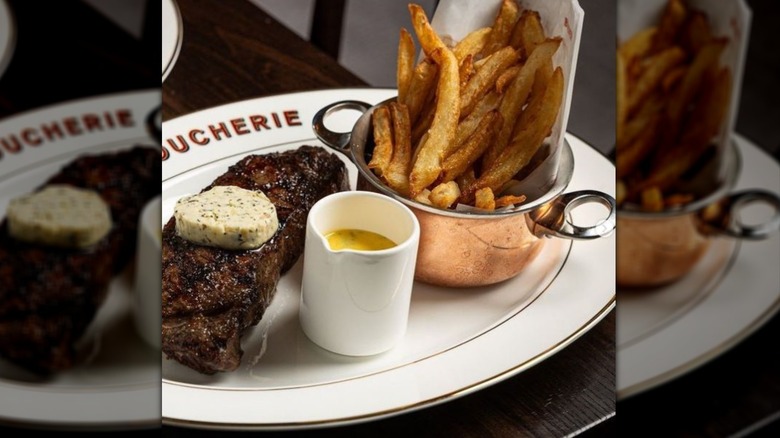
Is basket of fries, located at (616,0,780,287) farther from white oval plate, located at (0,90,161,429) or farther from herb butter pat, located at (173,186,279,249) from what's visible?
herb butter pat, located at (173,186,279,249)

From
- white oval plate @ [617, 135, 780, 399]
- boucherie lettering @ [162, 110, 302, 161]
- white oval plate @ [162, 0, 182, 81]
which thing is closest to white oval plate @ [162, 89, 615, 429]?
boucherie lettering @ [162, 110, 302, 161]

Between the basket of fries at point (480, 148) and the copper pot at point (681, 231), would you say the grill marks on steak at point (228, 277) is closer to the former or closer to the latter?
the basket of fries at point (480, 148)

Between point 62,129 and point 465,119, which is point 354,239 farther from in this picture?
point 62,129

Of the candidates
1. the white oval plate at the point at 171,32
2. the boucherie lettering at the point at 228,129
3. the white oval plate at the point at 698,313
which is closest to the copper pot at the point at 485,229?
the boucherie lettering at the point at 228,129

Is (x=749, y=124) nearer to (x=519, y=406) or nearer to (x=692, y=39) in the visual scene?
(x=692, y=39)

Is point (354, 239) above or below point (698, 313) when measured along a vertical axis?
below

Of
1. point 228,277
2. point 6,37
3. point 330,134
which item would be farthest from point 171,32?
point 6,37
